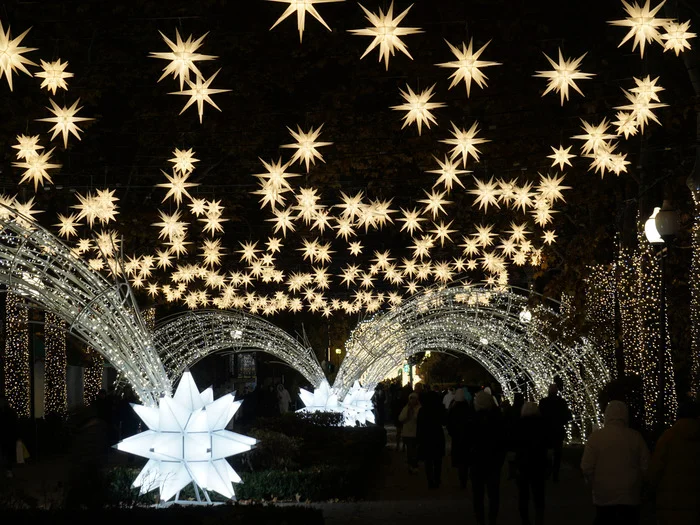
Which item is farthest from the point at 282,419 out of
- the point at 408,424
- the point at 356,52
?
the point at 356,52

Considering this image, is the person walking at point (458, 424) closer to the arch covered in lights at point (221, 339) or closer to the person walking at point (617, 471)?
the person walking at point (617, 471)

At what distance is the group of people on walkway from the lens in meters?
8.94

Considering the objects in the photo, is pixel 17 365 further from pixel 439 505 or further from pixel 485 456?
pixel 485 456

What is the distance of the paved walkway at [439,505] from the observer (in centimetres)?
1376

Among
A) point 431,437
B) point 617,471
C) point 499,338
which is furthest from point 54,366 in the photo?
point 617,471

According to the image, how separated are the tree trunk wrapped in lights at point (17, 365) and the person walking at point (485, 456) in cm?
1681

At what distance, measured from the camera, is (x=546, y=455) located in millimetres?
13750

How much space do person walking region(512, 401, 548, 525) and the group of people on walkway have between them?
0.04 ft

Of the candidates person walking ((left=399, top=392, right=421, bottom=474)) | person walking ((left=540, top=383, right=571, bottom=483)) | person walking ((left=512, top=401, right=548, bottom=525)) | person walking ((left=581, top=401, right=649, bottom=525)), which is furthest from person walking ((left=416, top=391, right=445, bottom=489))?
person walking ((left=581, top=401, right=649, bottom=525))

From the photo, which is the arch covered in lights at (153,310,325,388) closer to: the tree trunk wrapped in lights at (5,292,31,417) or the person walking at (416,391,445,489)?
the tree trunk wrapped in lights at (5,292,31,417)

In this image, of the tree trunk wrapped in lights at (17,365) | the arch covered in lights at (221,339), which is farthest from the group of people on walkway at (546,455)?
the tree trunk wrapped in lights at (17,365)

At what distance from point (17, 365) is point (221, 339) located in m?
5.43

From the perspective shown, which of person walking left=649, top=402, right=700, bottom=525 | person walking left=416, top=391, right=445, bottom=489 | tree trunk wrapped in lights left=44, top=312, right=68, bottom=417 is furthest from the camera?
tree trunk wrapped in lights left=44, top=312, right=68, bottom=417

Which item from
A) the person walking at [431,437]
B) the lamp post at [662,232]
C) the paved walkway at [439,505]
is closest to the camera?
the paved walkway at [439,505]
